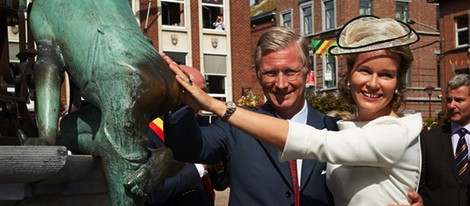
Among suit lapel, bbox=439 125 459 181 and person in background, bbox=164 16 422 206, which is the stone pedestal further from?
suit lapel, bbox=439 125 459 181

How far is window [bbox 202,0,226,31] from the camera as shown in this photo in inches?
1209

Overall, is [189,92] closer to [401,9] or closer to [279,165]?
[279,165]

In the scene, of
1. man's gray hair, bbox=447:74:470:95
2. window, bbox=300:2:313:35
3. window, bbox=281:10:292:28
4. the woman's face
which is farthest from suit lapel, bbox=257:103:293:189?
window, bbox=281:10:292:28

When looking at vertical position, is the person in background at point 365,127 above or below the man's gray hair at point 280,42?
below

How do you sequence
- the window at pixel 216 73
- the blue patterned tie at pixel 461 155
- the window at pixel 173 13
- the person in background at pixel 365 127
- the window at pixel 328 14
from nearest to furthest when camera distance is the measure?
the person in background at pixel 365 127, the blue patterned tie at pixel 461 155, the window at pixel 173 13, the window at pixel 216 73, the window at pixel 328 14

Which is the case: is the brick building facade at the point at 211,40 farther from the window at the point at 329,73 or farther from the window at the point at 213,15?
the window at the point at 329,73

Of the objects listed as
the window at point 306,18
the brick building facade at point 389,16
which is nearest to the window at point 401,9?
the brick building facade at point 389,16

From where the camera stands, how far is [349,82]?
10.6 ft

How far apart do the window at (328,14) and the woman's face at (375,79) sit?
41639 millimetres

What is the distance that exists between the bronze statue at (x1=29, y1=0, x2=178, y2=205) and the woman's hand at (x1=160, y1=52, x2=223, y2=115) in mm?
84

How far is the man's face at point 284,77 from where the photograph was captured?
3.39 m

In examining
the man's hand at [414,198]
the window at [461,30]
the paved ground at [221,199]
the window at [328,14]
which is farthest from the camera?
the window at [328,14]

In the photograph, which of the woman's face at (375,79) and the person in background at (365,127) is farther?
the woman's face at (375,79)

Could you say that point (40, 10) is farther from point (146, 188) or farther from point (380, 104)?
point (380, 104)
